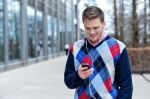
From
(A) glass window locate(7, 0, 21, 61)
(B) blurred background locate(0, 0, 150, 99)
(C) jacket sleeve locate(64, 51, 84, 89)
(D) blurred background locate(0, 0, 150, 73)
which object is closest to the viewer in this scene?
(C) jacket sleeve locate(64, 51, 84, 89)

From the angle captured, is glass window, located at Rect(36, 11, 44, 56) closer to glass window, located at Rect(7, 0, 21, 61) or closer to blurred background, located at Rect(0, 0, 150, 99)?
blurred background, located at Rect(0, 0, 150, 99)

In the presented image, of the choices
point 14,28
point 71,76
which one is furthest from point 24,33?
point 71,76

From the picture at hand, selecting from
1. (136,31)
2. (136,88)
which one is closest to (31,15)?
(136,31)

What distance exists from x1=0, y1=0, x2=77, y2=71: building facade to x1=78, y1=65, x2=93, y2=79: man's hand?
2336 centimetres

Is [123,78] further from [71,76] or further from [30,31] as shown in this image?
[30,31]

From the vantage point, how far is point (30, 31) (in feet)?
118

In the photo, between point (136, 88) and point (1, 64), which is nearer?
point (136, 88)

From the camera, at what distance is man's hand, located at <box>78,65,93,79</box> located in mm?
3396

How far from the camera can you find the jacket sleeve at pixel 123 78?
361 cm

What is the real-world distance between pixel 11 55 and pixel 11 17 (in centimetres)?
242

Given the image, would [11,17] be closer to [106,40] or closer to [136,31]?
[136,31]

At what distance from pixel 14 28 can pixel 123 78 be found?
27264 mm

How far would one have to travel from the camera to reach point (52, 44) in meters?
48.1

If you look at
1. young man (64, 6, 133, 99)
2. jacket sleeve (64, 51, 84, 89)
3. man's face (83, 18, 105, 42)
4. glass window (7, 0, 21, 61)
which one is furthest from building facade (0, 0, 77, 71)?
man's face (83, 18, 105, 42)
